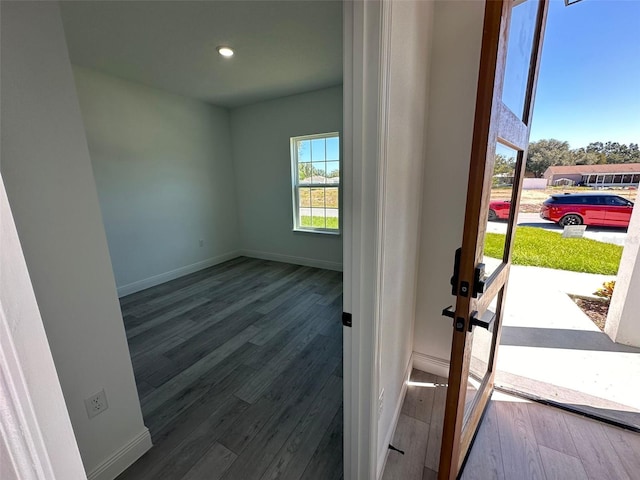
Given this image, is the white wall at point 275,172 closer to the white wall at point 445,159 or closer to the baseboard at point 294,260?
the baseboard at point 294,260

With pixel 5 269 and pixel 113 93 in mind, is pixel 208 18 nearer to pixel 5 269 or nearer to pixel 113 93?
pixel 113 93

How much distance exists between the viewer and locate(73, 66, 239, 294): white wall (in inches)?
122

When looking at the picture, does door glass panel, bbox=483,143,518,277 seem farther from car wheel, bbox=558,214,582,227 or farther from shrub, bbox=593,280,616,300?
car wheel, bbox=558,214,582,227

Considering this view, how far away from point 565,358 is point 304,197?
3520 mm

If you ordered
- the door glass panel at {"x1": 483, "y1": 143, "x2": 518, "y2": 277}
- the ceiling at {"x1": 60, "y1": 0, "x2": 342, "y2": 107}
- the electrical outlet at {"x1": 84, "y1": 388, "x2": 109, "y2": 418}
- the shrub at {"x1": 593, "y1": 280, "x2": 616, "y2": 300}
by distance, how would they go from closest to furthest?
the door glass panel at {"x1": 483, "y1": 143, "x2": 518, "y2": 277} < the electrical outlet at {"x1": 84, "y1": 388, "x2": 109, "y2": 418} < the ceiling at {"x1": 60, "y1": 0, "x2": 342, "y2": 107} < the shrub at {"x1": 593, "y1": 280, "x2": 616, "y2": 300}

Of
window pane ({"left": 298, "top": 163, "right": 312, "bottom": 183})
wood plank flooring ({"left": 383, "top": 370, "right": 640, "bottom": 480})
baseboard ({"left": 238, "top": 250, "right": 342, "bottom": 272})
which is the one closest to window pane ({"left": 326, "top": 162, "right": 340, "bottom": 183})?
window pane ({"left": 298, "top": 163, "right": 312, "bottom": 183})

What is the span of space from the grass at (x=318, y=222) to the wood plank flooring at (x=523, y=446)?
9.33 feet

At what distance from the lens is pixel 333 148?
3941 mm

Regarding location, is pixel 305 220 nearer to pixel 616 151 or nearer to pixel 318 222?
pixel 318 222

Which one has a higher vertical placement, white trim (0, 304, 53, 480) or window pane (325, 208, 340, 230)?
white trim (0, 304, 53, 480)

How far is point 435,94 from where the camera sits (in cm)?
160

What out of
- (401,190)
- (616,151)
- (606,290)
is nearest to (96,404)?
(401,190)

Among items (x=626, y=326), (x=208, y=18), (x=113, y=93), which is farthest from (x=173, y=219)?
(x=626, y=326)

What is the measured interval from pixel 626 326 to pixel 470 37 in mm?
2472
